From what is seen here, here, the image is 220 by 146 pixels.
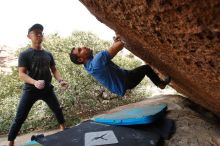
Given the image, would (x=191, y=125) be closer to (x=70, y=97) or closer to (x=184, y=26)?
(x=184, y=26)

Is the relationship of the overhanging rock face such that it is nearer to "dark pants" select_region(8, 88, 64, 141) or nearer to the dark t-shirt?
the dark t-shirt

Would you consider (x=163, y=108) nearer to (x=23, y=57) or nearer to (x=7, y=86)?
(x=23, y=57)

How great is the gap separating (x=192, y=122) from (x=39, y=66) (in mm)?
2945

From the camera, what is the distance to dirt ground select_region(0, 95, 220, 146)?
4609 mm

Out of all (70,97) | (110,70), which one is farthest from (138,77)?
(70,97)

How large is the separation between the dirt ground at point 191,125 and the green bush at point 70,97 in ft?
12.3

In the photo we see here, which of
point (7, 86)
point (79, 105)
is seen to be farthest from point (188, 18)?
point (7, 86)

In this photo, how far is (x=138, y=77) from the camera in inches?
222

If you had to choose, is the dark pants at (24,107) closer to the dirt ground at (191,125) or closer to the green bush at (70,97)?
the dirt ground at (191,125)

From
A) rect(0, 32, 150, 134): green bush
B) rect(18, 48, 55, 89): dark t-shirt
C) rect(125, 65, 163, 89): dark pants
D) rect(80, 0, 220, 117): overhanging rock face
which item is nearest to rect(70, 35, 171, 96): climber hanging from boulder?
rect(125, 65, 163, 89): dark pants

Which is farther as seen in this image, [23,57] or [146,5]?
[23,57]

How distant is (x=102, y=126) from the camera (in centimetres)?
521

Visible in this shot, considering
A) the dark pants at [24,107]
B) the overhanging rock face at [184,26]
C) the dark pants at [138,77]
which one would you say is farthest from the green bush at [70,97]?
the overhanging rock face at [184,26]

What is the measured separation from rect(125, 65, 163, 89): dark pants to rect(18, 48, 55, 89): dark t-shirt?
1.62 meters
